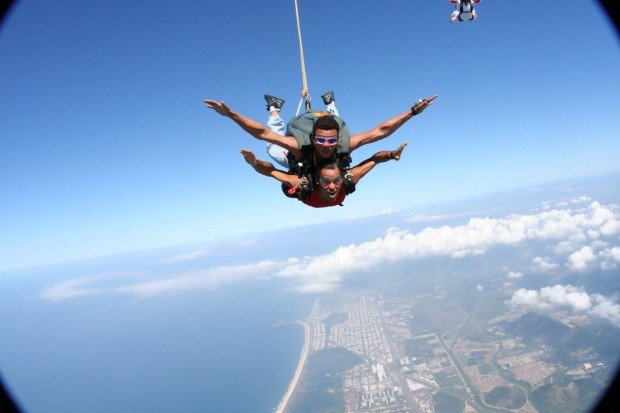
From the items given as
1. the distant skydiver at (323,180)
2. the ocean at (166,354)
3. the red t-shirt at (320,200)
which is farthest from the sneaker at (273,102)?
the ocean at (166,354)

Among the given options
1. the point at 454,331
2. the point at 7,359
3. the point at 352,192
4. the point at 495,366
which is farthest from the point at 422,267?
the point at 7,359

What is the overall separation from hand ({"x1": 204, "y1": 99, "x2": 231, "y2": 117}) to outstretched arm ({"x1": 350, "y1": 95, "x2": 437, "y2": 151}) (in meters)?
1.46

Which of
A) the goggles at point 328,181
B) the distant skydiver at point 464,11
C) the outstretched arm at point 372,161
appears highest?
the distant skydiver at point 464,11

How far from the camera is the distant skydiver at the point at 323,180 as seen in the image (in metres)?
3.17

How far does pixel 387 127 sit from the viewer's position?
346 centimetres

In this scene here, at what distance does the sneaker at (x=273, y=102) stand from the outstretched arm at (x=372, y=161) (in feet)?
4.89

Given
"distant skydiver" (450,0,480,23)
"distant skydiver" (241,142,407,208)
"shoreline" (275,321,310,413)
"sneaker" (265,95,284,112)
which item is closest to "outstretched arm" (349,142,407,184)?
"distant skydiver" (241,142,407,208)

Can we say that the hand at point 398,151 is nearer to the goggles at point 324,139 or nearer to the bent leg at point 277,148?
the goggles at point 324,139

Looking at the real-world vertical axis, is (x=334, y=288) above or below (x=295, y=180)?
below

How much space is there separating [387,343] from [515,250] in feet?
283

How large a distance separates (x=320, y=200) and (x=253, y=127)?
108 centimetres

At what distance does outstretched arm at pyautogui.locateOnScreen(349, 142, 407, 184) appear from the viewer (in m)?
3.53

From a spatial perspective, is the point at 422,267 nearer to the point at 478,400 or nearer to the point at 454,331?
the point at 454,331

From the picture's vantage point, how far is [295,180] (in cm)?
339
